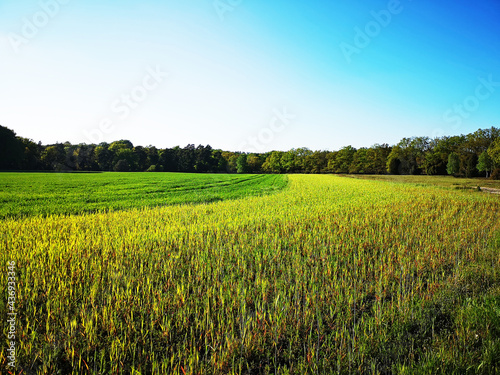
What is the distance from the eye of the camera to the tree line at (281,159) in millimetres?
62125

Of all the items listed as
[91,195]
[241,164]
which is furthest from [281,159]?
[91,195]

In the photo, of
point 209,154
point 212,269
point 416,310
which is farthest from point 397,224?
point 209,154

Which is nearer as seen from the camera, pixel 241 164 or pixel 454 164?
pixel 454 164

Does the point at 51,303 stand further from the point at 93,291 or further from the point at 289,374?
the point at 289,374

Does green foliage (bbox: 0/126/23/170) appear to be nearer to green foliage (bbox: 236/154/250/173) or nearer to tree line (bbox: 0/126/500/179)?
tree line (bbox: 0/126/500/179)

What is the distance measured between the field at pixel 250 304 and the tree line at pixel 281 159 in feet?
187

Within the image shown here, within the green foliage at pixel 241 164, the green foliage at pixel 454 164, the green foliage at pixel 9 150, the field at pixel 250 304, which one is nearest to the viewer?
the field at pixel 250 304

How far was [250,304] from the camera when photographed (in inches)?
142

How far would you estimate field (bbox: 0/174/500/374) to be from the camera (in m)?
2.51

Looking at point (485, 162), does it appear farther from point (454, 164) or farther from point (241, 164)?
point (241, 164)

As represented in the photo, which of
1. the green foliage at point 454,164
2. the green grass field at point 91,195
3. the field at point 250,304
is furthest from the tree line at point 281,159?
the field at point 250,304

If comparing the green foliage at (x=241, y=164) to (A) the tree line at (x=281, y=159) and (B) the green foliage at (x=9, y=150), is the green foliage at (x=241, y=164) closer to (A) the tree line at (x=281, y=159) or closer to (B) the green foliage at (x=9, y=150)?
(A) the tree line at (x=281, y=159)

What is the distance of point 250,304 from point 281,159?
124374mm

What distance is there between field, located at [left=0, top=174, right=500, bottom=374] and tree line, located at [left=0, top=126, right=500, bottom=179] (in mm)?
57018
